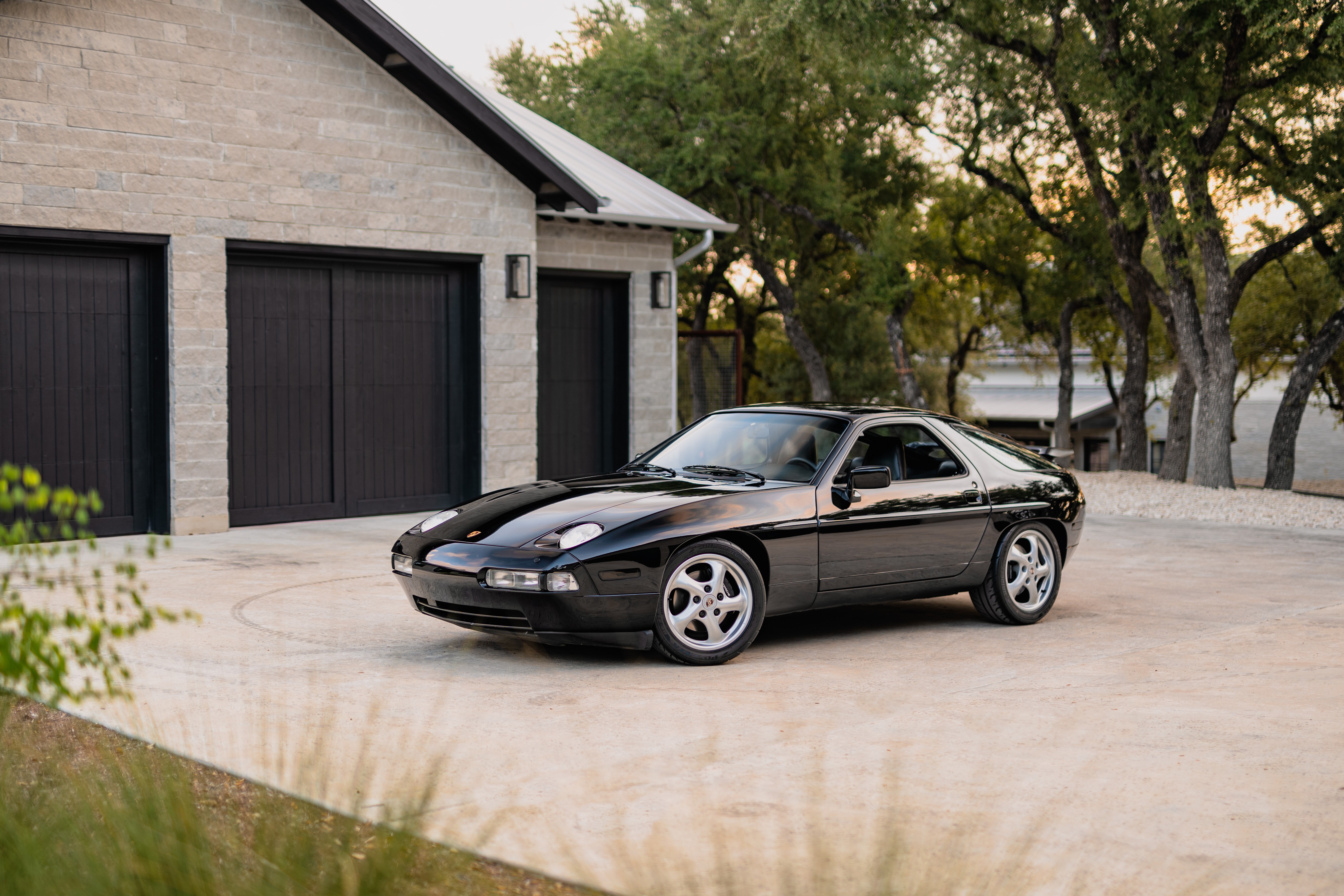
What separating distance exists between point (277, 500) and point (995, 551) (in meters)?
7.76

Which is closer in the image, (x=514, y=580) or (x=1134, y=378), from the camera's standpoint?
(x=514, y=580)

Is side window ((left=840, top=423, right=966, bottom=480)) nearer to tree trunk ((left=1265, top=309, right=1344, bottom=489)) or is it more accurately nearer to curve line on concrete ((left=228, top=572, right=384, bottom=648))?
curve line on concrete ((left=228, top=572, right=384, bottom=648))

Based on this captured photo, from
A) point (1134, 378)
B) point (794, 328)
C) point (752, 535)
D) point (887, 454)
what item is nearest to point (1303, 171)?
point (1134, 378)

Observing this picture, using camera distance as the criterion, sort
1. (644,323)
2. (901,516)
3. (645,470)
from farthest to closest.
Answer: (644,323)
(645,470)
(901,516)

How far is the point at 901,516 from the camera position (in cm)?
782

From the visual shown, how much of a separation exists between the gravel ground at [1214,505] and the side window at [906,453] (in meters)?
7.78

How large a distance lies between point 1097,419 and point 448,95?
37374 mm

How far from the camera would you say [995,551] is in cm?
827

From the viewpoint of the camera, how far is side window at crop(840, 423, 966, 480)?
8.05 metres

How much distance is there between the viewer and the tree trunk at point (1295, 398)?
2027cm

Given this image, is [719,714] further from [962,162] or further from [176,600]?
[962,162]

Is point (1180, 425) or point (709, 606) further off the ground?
point (1180, 425)

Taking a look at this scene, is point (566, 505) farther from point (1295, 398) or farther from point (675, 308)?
point (1295, 398)

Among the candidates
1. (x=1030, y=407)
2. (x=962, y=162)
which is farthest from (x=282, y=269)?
(x=1030, y=407)
